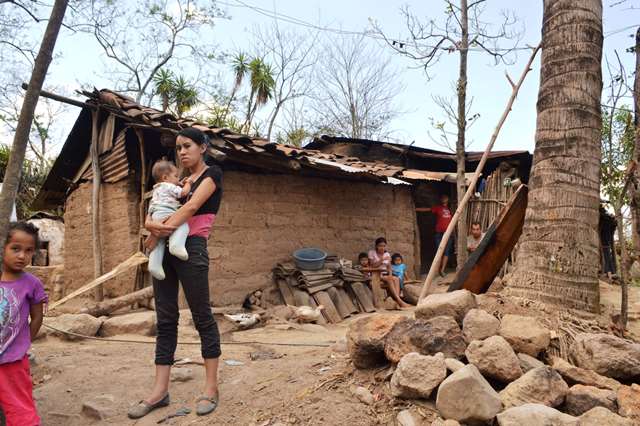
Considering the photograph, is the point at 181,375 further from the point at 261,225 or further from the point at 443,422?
the point at 261,225

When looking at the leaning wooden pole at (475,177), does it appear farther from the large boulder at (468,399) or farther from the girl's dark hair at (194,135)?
the girl's dark hair at (194,135)

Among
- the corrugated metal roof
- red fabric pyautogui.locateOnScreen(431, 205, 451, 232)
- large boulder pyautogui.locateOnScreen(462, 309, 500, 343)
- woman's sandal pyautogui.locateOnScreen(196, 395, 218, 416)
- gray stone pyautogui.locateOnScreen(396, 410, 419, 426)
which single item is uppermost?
the corrugated metal roof

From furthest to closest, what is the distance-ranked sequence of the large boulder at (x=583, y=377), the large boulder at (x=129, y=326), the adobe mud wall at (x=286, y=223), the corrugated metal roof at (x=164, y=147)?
the adobe mud wall at (x=286, y=223) → the corrugated metal roof at (x=164, y=147) → the large boulder at (x=129, y=326) → the large boulder at (x=583, y=377)

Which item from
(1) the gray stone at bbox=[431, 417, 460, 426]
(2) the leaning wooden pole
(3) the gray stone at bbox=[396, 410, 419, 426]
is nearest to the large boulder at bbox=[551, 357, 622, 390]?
(1) the gray stone at bbox=[431, 417, 460, 426]

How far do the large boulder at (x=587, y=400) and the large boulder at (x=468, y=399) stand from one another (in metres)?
0.34

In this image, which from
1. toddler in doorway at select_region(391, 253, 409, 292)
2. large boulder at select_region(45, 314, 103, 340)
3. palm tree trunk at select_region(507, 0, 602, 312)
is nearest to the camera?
palm tree trunk at select_region(507, 0, 602, 312)

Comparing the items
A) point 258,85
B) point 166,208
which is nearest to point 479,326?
point 166,208

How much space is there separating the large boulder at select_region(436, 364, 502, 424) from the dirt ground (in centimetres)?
14

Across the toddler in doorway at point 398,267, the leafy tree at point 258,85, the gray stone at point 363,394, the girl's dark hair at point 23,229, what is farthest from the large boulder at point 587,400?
the leafy tree at point 258,85

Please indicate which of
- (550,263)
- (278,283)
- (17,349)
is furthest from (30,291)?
(278,283)

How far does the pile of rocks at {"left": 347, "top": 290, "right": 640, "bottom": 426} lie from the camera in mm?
1913

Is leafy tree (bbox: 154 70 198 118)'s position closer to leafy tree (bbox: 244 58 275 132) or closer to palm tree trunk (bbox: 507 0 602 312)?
leafy tree (bbox: 244 58 275 132)

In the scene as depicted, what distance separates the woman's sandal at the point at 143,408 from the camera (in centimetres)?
247

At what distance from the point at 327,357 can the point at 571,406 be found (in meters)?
1.53
